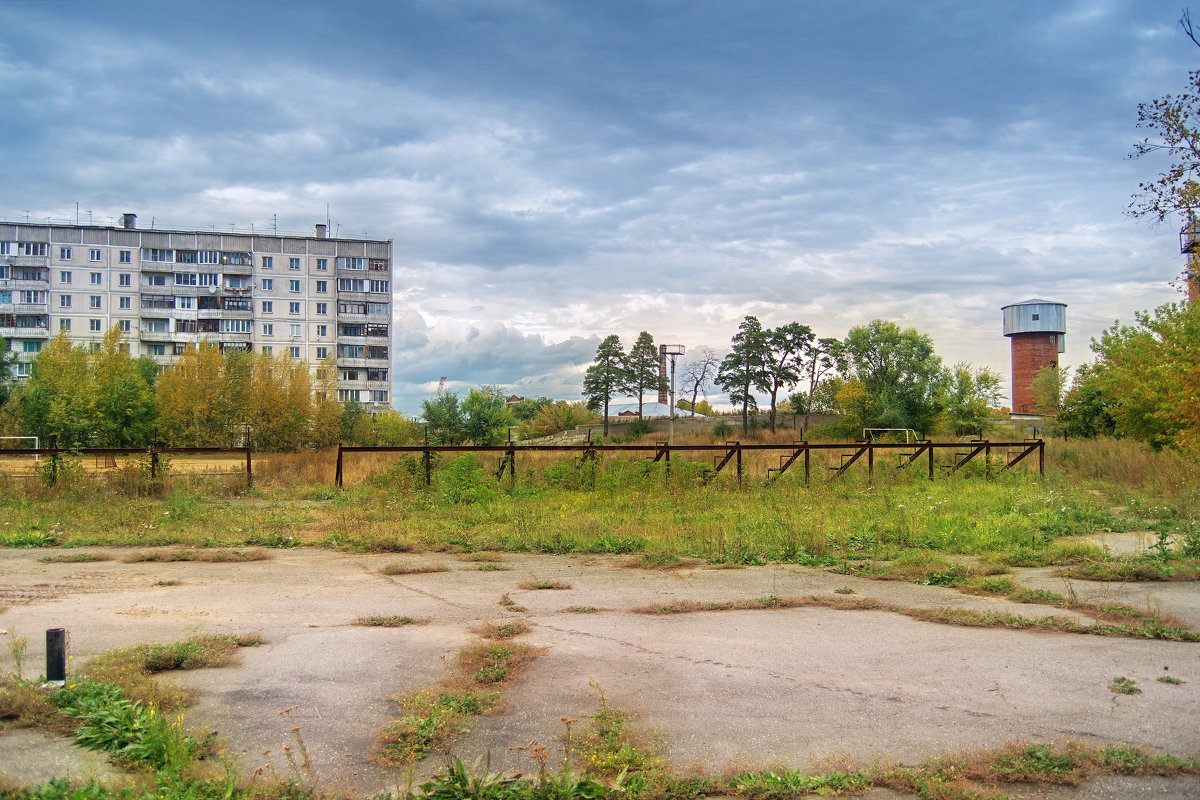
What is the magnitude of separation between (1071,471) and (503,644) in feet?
81.9

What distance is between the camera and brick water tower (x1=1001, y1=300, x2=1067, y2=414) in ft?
290

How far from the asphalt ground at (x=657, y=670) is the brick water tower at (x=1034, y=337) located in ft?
299

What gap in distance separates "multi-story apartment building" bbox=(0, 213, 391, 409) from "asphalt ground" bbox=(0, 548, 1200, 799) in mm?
72186

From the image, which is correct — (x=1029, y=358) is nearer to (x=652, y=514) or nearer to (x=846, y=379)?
(x=846, y=379)

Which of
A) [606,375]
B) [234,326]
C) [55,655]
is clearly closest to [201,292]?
[234,326]

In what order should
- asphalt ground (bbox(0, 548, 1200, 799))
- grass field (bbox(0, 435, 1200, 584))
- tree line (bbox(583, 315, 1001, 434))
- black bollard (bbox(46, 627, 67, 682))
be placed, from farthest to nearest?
tree line (bbox(583, 315, 1001, 434))
grass field (bbox(0, 435, 1200, 584))
black bollard (bbox(46, 627, 67, 682))
asphalt ground (bbox(0, 548, 1200, 799))

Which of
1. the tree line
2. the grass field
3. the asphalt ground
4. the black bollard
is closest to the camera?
the asphalt ground

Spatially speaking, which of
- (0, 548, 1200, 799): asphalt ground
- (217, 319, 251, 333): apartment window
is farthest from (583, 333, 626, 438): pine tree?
(0, 548, 1200, 799): asphalt ground

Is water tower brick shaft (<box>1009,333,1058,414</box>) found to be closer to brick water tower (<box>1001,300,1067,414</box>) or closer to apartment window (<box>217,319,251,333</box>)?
brick water tower (<box>1001,300,1067,414</box>)

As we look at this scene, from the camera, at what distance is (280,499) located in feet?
62.6

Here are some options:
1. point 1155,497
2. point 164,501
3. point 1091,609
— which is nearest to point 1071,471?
point 1155,497

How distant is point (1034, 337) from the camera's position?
88875 mm

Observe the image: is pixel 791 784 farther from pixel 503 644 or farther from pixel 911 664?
pixel 503 644

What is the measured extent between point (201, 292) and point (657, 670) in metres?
81.4
